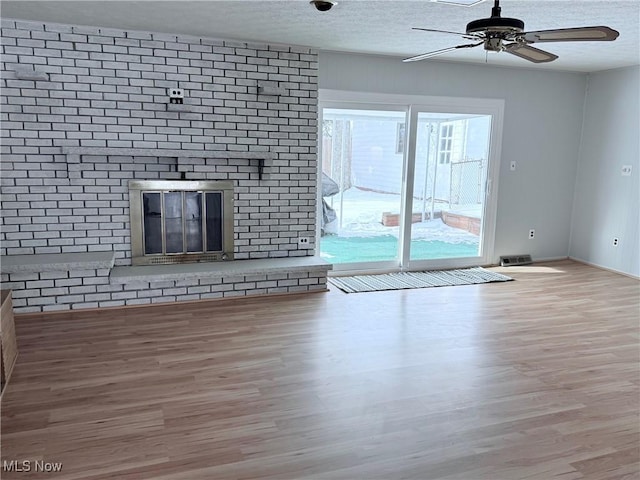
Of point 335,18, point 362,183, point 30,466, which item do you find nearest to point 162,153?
point 335,18

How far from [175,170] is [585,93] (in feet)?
16.8

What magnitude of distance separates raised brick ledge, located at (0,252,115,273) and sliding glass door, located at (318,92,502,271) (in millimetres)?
2256

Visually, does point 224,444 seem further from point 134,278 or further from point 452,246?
point 452,246

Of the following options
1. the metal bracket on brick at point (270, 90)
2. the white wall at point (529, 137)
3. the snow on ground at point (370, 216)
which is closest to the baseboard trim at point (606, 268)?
the white wall at point (529, 137)

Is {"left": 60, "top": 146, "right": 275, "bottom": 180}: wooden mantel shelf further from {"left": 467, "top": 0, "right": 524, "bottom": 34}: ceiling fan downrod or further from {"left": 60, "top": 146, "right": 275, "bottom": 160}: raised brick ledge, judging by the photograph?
{"left": 467, "top": 0, "right": 524, "bottom": 34}: ceiling fan downrod

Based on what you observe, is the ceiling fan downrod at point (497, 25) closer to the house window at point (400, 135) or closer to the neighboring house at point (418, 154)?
the neighboring house at point (418, 154)

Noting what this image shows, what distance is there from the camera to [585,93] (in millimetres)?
6418

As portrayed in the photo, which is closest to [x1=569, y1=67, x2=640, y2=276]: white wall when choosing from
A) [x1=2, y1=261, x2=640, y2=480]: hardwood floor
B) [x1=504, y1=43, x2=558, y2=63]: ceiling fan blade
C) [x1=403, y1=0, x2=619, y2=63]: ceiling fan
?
[x1=2, y1=261, x2=640, y2=480]: hardwood floor

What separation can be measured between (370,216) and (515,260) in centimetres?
202

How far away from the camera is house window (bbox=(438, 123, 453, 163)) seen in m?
5.88

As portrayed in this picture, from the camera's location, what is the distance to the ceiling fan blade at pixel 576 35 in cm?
236

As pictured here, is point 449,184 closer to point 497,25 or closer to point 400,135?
point 400,135

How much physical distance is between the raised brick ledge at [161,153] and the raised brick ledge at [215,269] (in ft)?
3.22

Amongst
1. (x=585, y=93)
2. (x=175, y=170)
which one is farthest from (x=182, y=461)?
(x=585, y=93)
